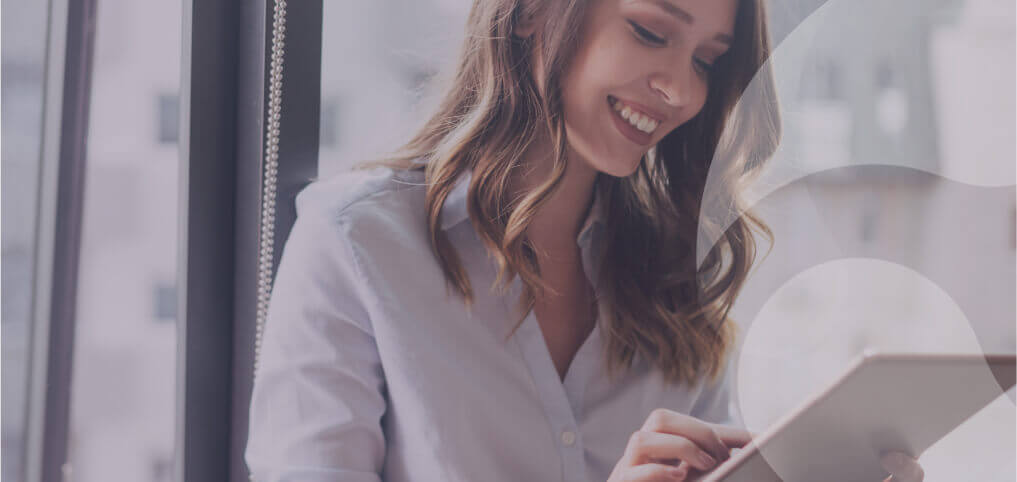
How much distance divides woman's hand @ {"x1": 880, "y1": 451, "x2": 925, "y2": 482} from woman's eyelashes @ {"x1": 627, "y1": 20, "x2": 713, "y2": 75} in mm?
272

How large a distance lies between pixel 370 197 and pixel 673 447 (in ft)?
1.05

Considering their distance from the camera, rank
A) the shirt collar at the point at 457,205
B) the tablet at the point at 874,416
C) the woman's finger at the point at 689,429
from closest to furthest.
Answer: the tablet at the point at 874,416
the woman's finger at the point at 689,429
the shirt collar at the point at 457,205

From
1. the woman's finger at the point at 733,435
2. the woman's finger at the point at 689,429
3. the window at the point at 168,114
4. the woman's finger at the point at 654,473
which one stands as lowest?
the woman's finger at the point at 654,473

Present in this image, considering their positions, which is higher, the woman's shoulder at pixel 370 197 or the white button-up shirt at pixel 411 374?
the woman's shoulder at pixel 370 197

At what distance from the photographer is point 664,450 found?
20.2 inches

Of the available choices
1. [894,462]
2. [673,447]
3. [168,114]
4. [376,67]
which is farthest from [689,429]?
[168,114]

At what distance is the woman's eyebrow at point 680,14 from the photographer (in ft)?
1.60

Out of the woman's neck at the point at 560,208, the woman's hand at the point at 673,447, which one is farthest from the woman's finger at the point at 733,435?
the woman's neck at the point at 560,208

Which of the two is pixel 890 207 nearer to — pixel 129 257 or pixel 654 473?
pixel 654 473

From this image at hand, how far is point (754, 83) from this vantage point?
0.49m

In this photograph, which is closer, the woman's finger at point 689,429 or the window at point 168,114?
the woman's finger at point 689,429

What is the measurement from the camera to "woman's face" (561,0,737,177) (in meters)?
0.49

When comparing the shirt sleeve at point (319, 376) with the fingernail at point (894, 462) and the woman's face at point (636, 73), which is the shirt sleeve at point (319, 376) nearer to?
the woman's face at point (636, 73)

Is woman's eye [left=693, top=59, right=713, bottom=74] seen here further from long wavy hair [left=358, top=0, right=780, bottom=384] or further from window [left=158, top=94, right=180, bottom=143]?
window [left=158, top=94, right=180, bottom=143]
